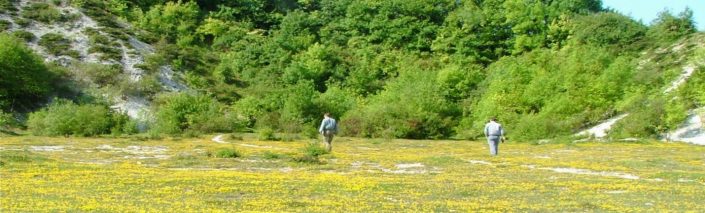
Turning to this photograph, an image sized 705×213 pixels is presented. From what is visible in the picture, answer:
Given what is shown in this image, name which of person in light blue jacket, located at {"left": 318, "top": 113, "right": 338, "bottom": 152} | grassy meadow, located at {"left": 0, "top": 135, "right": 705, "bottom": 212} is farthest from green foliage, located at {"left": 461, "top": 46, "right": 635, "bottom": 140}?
grassy meadow, located at {"left": 0, "top": 135, "right": 705, "bottom": 212}

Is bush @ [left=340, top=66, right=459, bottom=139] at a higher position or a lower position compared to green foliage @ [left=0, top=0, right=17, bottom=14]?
lower

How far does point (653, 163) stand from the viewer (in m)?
31.9

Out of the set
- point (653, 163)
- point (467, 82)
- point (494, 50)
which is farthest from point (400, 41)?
point (653, 163)

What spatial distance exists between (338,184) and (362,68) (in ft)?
232

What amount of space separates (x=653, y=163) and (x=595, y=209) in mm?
16582

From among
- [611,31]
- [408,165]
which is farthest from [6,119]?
[611,31]

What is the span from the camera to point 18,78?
68.2 m

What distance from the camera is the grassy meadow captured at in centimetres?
1677

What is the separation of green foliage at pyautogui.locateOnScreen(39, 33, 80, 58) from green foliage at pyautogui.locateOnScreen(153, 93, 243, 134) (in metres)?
17.2

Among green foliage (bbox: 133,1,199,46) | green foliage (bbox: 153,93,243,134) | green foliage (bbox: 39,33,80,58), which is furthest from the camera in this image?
green foliage (bbox: 133,1,199,46)

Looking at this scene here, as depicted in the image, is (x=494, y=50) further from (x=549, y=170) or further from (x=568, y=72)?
(x=549, y=170)

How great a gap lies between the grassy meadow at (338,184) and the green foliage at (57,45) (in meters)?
48.0

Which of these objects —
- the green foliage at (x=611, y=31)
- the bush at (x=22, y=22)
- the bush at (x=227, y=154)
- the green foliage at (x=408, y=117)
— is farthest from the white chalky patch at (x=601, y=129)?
the bush at (x=22, y=22)

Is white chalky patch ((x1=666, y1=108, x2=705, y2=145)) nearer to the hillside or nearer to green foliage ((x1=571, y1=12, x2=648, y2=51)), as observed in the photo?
the hillside
